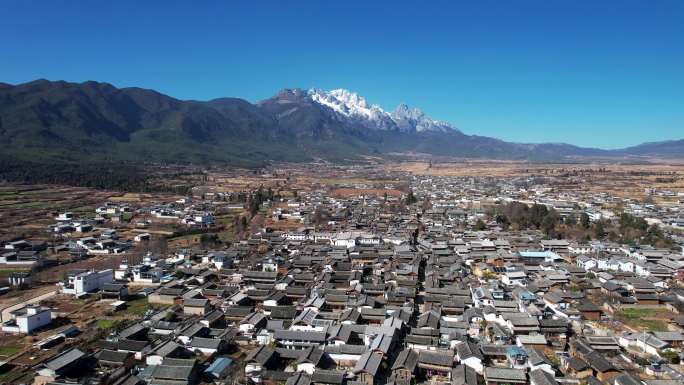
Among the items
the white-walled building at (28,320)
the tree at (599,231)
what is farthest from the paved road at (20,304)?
the tree at (599,231)

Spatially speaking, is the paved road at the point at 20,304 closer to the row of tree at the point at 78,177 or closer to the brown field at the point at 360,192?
the row of tree at the point at 78,177

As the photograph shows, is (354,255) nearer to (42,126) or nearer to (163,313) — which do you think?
(163,313)

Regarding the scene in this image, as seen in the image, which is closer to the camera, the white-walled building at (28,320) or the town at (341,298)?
the town at (341,298)

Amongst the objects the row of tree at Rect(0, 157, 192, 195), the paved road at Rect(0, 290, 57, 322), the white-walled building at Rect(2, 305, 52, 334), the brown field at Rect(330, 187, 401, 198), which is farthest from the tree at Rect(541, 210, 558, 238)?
→ the row of tree at Rect(0, 157, 192, 195)

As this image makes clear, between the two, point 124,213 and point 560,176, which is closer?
point 124,213

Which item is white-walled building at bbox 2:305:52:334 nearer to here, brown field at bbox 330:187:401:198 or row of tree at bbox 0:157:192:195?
row of tree at bbox 0:157:192:195

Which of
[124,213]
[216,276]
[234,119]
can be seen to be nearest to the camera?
[216,276]

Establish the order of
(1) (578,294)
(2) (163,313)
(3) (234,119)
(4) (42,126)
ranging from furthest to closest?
1. (3) (234,119)
2. (4) (42,126)
3. (1) (578,294)
4. (2) (163,313)

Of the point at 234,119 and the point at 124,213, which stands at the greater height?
the point at 234,119

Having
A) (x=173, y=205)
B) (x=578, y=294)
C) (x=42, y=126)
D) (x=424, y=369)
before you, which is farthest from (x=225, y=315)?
(x=42, y=126)
